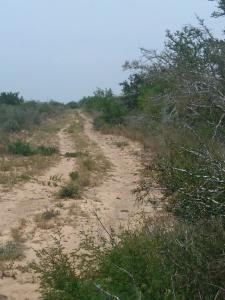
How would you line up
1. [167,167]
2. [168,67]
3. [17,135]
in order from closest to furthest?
[167,167]
[168,67]
[17,135]

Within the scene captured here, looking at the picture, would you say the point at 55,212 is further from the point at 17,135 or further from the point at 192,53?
the point at 17,135

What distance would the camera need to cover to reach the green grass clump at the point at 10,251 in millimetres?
7215

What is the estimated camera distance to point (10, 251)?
745cm

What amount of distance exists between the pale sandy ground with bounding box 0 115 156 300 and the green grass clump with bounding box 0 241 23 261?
12 cm

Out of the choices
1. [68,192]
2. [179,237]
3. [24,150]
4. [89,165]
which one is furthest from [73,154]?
[179,237]

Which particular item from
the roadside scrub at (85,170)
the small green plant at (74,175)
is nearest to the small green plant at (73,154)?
the roadside scrub at (85,170)

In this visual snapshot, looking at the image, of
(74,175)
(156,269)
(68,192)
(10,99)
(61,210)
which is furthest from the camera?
(10,99)

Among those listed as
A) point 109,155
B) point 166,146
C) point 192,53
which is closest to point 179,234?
point 166,146

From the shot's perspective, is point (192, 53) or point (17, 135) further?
point (17, 135)

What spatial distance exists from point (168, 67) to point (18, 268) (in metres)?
3.12

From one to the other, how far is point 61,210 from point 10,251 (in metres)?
2.87

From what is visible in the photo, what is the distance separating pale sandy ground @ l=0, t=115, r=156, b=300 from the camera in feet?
21.1

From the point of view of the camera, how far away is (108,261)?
15.0 feet

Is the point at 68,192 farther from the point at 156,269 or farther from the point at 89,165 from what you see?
the point at 156,269
